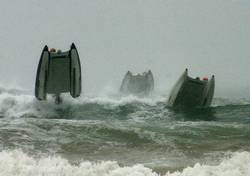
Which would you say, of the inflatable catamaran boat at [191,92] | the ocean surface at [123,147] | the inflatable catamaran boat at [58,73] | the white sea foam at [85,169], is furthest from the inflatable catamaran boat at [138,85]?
the white sea foam at [85,169]

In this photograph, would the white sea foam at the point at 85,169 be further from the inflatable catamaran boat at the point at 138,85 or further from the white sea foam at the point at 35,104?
the inflatable catamaran boat at the point at 138,85

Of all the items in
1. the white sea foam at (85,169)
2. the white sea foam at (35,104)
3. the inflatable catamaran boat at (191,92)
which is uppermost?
the inflatable catamaran boat at (191,92)

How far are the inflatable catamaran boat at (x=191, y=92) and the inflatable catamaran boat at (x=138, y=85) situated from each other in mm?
7905

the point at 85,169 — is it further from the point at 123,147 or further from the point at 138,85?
the point at 138,85

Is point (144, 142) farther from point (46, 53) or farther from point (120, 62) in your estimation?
point (120, 62)

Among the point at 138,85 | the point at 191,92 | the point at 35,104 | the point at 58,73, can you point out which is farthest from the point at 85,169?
the point at 138,85

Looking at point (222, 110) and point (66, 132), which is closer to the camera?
point (66, 132)

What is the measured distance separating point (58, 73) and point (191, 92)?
626 centimetres

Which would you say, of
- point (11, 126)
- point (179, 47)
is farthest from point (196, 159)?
point (179, 47)

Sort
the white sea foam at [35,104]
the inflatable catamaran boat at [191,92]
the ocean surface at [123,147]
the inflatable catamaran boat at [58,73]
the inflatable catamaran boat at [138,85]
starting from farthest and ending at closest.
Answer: the inflatable catamaran boat at [138,85]
the inflatable catamaran boat at [191,92]
the white sea foam at [35,104]
the inflatable catamaran boat at [58,73]
the ocean surface at [123,147]

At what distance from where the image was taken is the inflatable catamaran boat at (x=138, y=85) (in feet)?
99.9

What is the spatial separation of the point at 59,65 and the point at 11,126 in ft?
22.3

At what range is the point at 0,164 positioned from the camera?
324 inches

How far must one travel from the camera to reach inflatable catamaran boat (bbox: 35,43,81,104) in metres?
20.0
